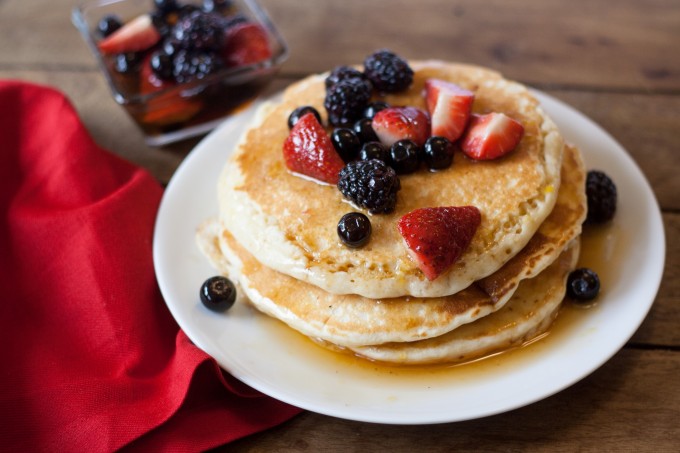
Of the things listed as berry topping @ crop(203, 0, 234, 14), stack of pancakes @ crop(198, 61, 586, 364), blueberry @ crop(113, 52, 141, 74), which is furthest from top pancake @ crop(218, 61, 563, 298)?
berry topping @ crop(203, 0, 234, 14)

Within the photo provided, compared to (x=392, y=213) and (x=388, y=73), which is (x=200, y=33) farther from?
(x=392, y=213)

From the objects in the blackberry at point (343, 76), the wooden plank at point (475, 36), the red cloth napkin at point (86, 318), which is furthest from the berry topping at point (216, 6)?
the blackberry at point (343, 76)

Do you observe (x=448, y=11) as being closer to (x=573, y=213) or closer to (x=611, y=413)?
(x=573, y=213)

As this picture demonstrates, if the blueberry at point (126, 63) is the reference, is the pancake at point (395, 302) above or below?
below

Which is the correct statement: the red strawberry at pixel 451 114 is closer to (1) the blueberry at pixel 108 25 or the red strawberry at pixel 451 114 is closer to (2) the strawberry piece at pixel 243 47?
(2) the strawberry piece at pixel 243 47

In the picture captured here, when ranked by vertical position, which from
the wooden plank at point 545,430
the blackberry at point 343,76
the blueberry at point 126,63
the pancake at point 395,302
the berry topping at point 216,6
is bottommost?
the wooden plank at point 545,430

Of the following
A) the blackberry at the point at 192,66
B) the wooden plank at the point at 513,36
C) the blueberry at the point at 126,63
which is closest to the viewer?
the blackberry at the point at 192,66

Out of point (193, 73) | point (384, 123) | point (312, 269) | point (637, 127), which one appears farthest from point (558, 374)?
point (193, 73)
